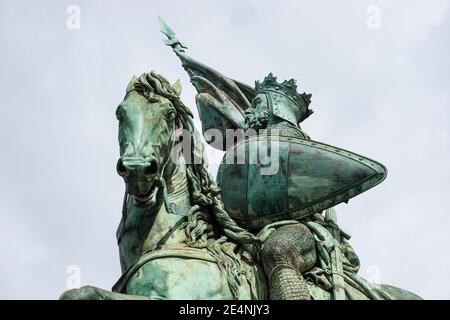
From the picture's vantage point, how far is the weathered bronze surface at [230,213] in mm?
10781

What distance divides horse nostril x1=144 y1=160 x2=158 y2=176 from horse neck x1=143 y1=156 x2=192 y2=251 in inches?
23.2

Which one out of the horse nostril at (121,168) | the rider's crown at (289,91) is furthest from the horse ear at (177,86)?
the rider's crown at (289,91)

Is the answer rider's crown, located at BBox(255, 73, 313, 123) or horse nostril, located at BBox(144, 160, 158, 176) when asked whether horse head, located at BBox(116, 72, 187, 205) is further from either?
rider's crown, located at BBox(255, 73, 313, 123)

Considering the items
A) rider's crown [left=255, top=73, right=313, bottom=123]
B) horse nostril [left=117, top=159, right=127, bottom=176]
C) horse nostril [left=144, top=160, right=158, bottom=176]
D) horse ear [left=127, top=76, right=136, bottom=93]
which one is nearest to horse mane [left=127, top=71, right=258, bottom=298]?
horse ear [left=127, top=76, right=136, bottom=93]

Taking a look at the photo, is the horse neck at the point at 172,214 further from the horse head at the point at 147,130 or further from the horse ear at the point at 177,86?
the horse ear at the point at 177,86

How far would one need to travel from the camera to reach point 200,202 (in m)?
11.4

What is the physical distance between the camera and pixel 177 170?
452 inches

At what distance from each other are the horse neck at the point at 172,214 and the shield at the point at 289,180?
683 mm

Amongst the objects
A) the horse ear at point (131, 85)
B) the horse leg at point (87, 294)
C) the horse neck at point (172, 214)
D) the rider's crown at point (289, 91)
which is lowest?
the horse leg at point (87, 294)

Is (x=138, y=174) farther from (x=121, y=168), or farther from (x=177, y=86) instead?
(x=177, y=86)

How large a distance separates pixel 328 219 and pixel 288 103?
1312 mm
